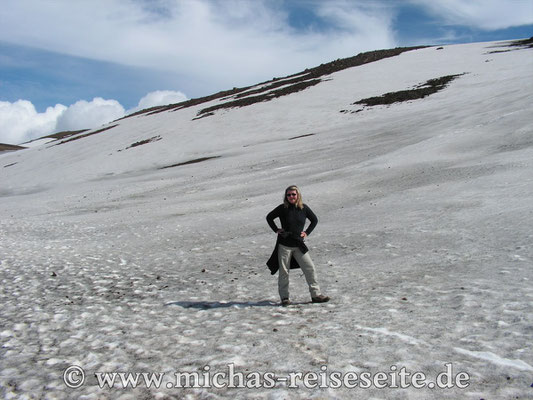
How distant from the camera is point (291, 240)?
9.07m

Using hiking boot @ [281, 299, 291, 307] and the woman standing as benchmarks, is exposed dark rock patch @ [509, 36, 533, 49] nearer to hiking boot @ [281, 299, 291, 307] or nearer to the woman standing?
the woman standing

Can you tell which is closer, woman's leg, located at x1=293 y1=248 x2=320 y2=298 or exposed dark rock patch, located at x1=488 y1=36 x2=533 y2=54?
woman's leg, located at x1=293 y1=248 x2=320 y2=298

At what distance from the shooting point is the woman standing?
29.6 feet

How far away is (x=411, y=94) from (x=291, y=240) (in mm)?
42807

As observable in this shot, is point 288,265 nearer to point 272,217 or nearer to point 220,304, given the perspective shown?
point 272,217

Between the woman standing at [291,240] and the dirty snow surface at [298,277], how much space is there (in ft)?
1.39

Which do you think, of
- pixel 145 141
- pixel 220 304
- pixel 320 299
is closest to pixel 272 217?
pixel 320 299

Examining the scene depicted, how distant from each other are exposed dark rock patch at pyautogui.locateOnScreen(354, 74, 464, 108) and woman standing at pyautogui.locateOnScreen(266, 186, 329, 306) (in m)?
40.3

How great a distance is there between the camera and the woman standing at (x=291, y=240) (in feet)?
29.6

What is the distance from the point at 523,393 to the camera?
5.10 metres

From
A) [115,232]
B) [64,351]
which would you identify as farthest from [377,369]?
[115,232]

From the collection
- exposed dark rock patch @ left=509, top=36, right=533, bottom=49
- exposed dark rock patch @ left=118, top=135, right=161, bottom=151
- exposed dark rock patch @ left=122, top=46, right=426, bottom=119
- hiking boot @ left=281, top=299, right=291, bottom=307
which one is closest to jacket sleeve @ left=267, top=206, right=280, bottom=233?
hiking boot @ left=281, top=299, right=291, bottom=307

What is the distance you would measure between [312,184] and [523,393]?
733 inches

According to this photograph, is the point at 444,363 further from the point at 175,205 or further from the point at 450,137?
the point at 450,137
